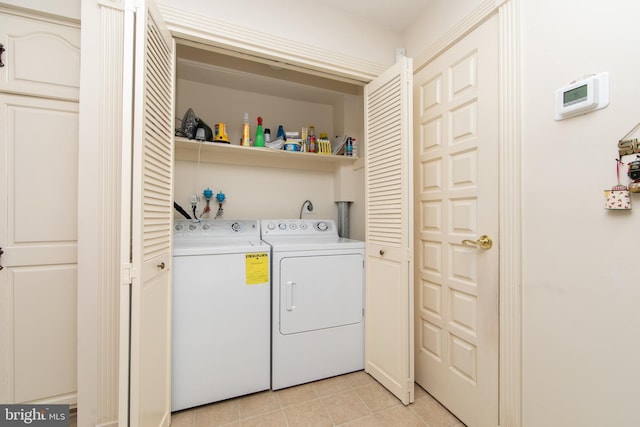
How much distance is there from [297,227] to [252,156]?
78cm

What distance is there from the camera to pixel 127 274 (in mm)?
1000

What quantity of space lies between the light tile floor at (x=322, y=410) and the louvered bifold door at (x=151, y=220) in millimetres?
279

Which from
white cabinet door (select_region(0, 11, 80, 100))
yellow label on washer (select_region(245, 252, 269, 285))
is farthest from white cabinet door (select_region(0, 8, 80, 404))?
yellow label on washer (select_region(245, 252, 269, 285))

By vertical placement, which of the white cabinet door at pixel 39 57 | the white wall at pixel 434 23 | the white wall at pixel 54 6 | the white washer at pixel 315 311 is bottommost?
the white washer at pixel 315 311

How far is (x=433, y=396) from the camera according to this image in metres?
1.65

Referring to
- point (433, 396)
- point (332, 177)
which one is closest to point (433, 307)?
point (433, 396)

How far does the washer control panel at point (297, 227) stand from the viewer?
2174 mm

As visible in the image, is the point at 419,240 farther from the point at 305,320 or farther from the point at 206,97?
the point at 206,97

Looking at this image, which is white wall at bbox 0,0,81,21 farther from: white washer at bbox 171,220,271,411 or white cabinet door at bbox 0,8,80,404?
white washer at bbox 171,220,271,411

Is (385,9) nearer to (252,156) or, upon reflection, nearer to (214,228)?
(252,156)

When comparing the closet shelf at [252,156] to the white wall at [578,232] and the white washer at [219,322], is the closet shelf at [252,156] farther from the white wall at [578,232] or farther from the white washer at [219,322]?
the white wall at [578,232]

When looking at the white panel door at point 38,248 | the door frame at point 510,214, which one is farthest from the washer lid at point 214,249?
the door frame at point 510,214

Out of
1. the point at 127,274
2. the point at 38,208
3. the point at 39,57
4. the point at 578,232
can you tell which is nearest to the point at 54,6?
the point at 39,57

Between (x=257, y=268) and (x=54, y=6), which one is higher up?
(x=54, y=6)
